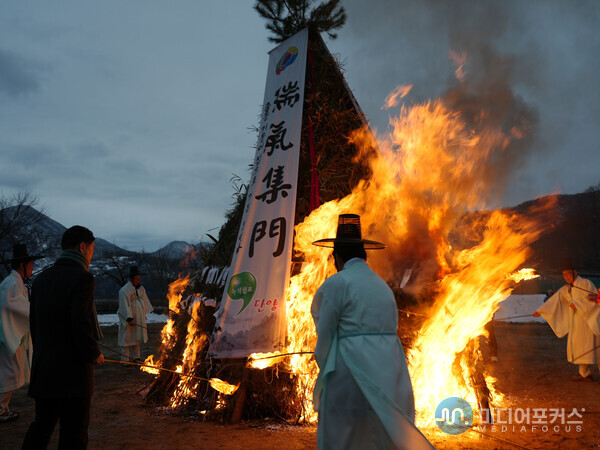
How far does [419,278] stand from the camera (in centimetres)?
536

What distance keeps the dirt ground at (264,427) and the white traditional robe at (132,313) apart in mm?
1787

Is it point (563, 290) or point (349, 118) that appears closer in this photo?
point (349, 118)

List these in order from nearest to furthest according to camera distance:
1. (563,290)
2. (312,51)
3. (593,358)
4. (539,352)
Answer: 1. (312,51)
2. (593,358)
3. (563,290)
4. (539,352)

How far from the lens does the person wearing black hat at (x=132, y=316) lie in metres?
9.48

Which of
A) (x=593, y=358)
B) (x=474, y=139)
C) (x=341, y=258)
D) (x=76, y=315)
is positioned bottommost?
(x=593, y=358)

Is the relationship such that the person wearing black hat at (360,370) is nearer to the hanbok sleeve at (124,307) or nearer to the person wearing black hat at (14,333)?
the person wearing black hat at (14,333)

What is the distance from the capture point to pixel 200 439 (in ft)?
14.3

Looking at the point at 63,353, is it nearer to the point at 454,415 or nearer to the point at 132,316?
the point at 454,415

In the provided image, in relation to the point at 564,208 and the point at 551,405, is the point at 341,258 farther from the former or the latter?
the point at 564,208

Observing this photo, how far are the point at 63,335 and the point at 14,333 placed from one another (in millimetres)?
3402

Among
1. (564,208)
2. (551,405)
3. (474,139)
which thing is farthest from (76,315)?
(564,208)

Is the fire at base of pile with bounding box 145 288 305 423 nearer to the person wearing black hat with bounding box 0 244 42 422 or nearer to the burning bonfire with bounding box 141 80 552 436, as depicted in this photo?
the burning bonfire with bounding box 141 80 552 436

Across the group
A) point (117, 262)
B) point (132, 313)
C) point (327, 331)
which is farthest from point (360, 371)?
point (117, 262)

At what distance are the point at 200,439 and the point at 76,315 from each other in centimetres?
233
